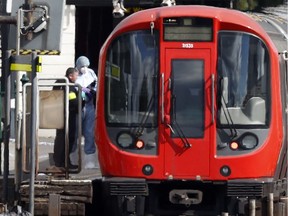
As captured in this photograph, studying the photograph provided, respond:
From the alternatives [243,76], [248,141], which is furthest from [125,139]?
[243,76]

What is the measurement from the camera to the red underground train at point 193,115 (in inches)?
477

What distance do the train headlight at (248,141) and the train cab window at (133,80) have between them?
1.03 meters


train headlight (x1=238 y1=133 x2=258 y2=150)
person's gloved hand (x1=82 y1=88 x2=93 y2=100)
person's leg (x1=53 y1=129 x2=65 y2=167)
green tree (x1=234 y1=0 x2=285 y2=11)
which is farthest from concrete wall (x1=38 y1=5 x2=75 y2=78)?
train headlight (x1=238 y1=133 x2=258 y2=150)

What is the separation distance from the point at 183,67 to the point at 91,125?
3240 mm

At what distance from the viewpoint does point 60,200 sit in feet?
42.7

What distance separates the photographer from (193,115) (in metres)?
12.1

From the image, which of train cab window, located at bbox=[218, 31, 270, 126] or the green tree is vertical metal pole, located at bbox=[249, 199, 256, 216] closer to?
train cab window, located at bbox=[218, 31, 270, 126]

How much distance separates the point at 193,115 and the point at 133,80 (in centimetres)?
83

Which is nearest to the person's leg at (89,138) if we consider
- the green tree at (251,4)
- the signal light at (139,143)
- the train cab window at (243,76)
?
the signal light at (139,143)

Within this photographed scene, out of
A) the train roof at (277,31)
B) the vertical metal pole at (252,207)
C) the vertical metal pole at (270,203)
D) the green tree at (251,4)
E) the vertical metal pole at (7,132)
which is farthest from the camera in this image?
the green tree at (251,4)

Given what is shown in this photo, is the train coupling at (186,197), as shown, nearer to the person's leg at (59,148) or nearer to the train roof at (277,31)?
the train roof at (277,31)

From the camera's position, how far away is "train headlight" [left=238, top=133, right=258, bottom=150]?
39.8 feet

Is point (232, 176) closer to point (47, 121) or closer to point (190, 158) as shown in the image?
point (190, 158)

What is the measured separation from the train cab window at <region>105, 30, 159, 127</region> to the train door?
0.64ft
